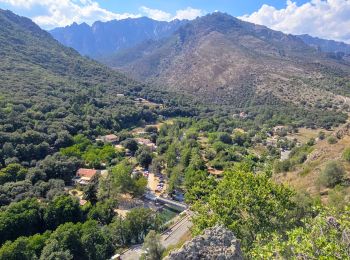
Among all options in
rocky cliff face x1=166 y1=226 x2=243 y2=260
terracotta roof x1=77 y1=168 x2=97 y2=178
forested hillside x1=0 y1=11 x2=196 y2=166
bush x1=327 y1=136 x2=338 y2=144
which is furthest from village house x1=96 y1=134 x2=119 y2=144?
rocky cliff face x1=166 y1=226 x2=243 y2=260

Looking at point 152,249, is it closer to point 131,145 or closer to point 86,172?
point 86,172

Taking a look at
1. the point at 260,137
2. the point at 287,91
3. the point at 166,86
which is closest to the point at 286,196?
the point at 260,137

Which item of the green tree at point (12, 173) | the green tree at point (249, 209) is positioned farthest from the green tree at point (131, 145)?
the green tree at point (249, 209)

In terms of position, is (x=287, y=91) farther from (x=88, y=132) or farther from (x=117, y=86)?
(x=88, y=132)

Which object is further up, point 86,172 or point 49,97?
point 49,97

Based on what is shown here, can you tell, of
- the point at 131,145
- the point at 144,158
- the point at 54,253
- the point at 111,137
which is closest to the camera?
the point at 54,253

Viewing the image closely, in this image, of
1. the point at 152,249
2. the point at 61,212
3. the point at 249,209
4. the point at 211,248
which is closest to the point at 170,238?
the point at 152,249
